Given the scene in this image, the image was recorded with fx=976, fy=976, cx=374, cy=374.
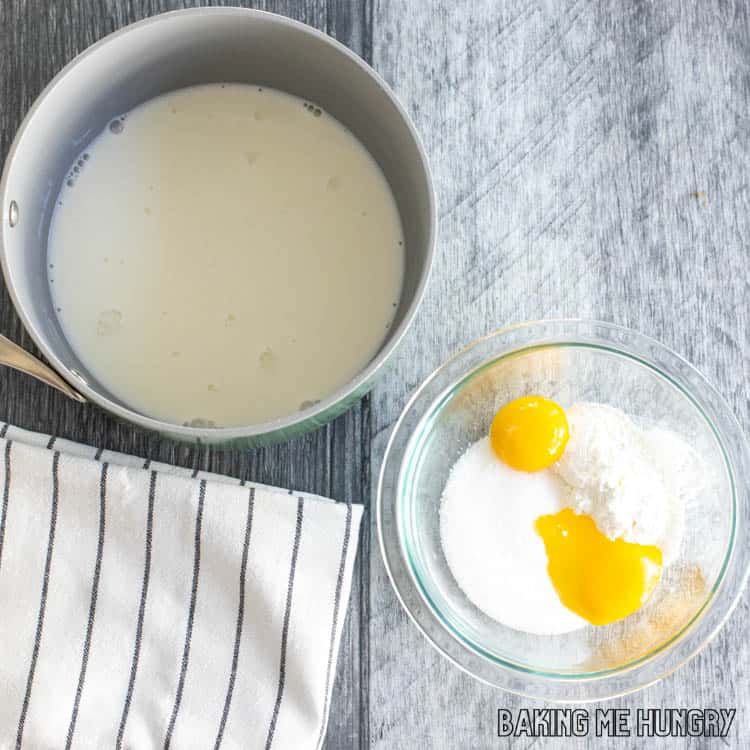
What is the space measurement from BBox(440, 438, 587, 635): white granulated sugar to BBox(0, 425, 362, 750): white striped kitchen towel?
0.34ft

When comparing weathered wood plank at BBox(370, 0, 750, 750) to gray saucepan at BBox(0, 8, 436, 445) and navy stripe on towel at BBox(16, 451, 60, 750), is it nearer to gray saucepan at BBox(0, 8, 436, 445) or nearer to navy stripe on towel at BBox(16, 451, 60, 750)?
gray saucepan at BBox(0, 8, 436, 445)

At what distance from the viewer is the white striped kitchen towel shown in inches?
33.5

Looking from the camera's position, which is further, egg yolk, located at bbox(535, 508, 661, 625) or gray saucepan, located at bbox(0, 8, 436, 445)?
egg yolk, located at bbox(535, 508, 661, 625)

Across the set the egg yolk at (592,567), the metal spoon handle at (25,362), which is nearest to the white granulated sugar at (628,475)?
the egg yolk at (592,567)

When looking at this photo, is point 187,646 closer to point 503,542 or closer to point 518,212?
point 503,542

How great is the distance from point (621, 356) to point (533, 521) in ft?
0.58

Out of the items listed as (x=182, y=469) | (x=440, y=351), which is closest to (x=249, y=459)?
(x=182, y=469)

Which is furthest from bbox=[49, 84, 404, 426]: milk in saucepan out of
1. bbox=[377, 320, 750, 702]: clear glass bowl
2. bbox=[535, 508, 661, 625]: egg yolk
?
bbox=[535, 508, 661, 625]: egg yolk

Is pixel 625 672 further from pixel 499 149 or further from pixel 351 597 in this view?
pixel 499 149

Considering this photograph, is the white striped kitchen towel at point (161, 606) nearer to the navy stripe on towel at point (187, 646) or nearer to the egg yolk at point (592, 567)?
the navy stripe on towel at point (187, 646)

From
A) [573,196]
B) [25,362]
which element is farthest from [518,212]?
[25,362]

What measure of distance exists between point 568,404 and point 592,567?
0.16m

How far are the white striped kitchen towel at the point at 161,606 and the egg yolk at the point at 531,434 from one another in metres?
0.15

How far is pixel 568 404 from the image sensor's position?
92cm
